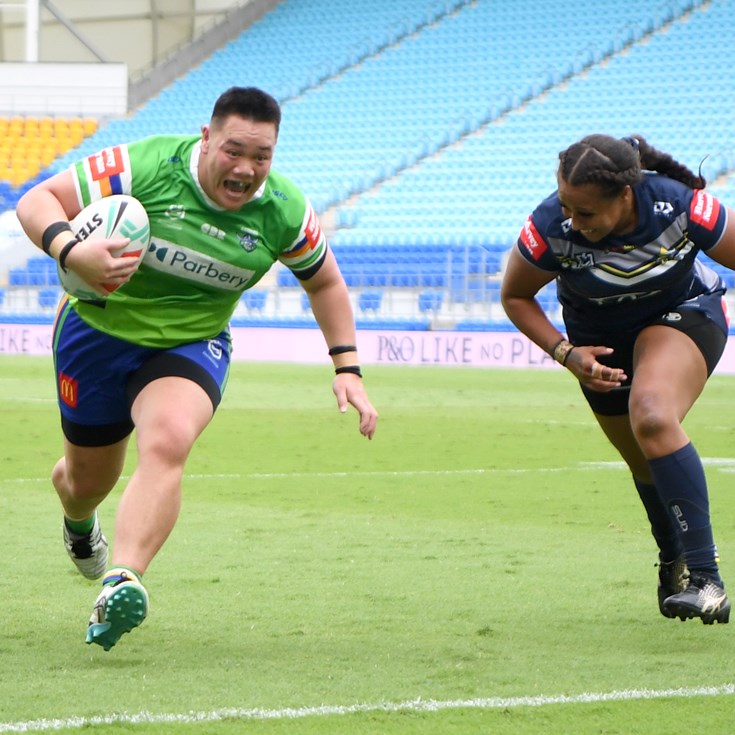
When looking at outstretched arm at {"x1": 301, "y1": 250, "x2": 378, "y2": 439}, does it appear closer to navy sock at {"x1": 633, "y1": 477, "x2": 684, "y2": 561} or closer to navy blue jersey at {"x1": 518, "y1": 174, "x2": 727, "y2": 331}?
navy blue jersey at {"x1": 518, "y1": 174, "x2": 727, "y2": 331}

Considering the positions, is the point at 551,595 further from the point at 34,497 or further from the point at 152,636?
the point at 34,497

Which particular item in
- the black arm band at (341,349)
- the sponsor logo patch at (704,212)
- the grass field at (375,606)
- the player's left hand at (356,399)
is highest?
the sponsor logo patch at (704,212)

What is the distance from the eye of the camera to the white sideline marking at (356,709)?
3842 mm

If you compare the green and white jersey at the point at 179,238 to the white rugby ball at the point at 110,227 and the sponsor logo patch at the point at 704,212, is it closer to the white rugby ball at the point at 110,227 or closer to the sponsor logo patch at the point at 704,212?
the white rugby ball at the point at 110,227

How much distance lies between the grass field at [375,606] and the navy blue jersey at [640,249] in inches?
49.0

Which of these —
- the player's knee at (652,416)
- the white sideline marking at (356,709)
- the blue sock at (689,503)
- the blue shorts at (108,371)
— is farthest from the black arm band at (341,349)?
the white sideline marking at (356,709)

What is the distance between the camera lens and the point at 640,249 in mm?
5508

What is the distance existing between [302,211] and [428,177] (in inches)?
1103

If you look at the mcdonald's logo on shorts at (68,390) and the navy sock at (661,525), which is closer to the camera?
the mcdonald's logo on shorts at (68,390)

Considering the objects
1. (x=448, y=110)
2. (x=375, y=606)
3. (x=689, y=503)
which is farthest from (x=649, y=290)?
(x=448, y=110)

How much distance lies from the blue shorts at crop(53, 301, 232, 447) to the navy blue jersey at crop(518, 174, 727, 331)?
130 cm

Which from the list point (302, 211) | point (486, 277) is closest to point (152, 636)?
point (302, 211)

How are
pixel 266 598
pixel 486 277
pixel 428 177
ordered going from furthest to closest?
pixel 428 177
pixel 486 277
pixel 266 598

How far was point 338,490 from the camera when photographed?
9.96 m
